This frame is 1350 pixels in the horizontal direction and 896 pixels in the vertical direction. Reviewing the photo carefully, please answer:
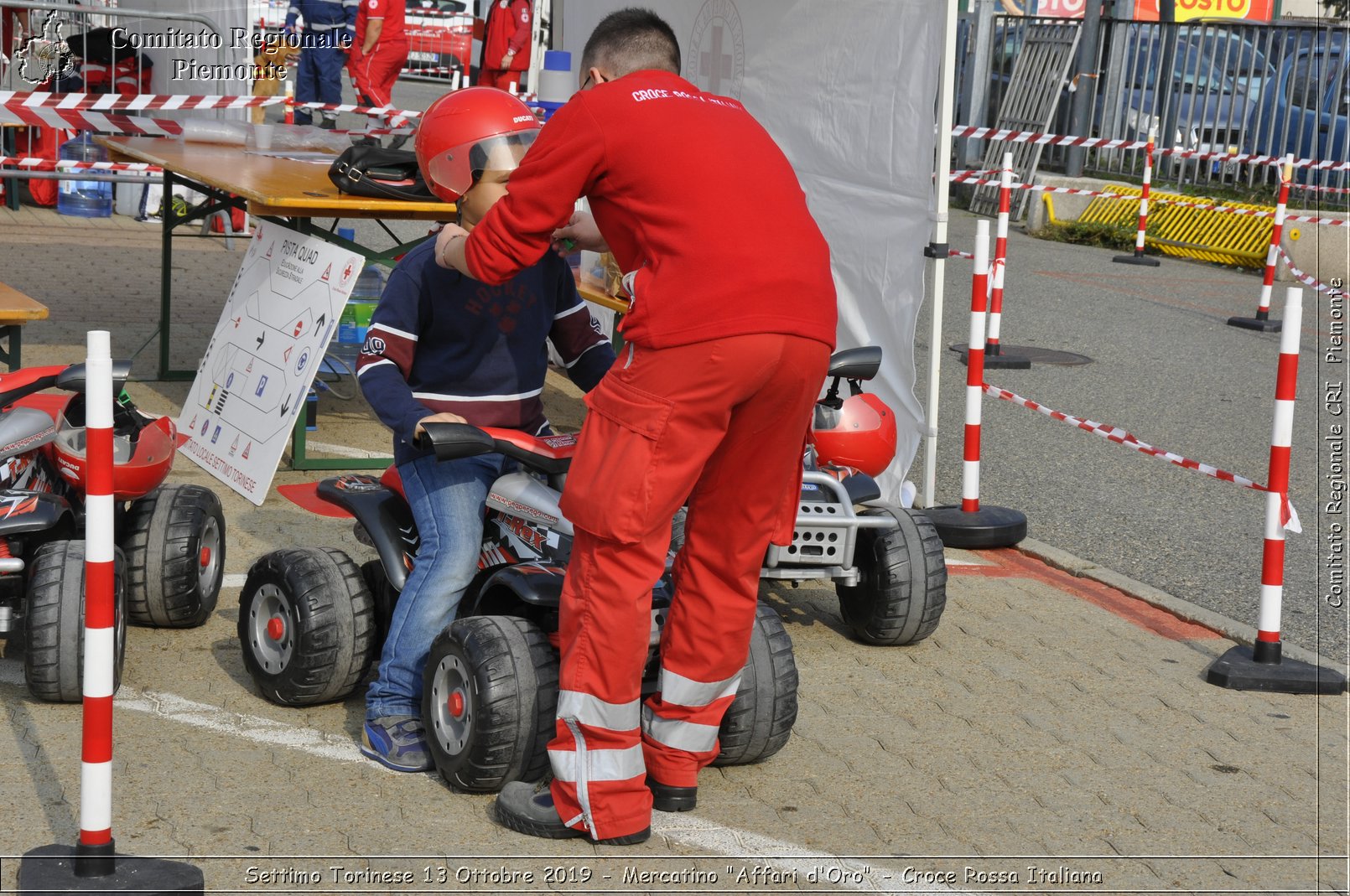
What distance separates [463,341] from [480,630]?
82 cm

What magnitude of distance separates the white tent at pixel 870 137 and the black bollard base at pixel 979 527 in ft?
0.67

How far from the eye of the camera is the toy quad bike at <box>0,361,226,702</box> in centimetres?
420

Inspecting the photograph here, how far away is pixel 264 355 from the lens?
21.8ft

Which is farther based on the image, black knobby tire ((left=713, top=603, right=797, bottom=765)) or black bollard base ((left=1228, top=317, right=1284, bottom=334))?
black bollard base ((left=1228, top=317, right=1284, bottom=334))

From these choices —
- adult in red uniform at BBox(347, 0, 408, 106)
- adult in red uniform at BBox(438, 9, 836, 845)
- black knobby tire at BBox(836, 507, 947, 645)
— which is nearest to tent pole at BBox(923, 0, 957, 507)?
black knobby tire at BBox(836, 507, 947, 645)

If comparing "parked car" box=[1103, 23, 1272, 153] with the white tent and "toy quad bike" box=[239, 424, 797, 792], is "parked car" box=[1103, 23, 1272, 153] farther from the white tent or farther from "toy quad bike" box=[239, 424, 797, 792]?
"toy quad bike" box=[239, 424, 797, 792]

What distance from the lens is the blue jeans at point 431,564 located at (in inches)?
159

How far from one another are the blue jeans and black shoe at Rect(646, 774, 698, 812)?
0.70m

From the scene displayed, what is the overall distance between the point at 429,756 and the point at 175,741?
718mm

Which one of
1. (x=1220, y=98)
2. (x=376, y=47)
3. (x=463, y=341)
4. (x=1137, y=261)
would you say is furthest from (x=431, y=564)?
(x=1220, y=98)

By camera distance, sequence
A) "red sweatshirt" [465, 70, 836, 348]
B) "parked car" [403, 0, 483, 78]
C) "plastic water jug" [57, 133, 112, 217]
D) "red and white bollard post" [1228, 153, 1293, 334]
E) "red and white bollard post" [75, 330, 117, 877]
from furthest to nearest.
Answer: "parked car" [403, 0, 483, 78] → "plastic water jug" [57, 133, 112, 217] → "red and white bollard post" [1228, 153, 1293, 334] → "red sweatshirt" [465, 70, 836, 348] → "red and white bollard post" [75, 330, 117, 877]

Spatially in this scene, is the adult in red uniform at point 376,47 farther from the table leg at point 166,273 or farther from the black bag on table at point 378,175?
the black bag on table at point 378,175

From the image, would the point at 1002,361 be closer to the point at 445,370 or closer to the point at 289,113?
the point at 445,370

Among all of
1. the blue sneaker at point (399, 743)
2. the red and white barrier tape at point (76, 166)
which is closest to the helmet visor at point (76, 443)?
the blue sneaker at point (399, 743)
